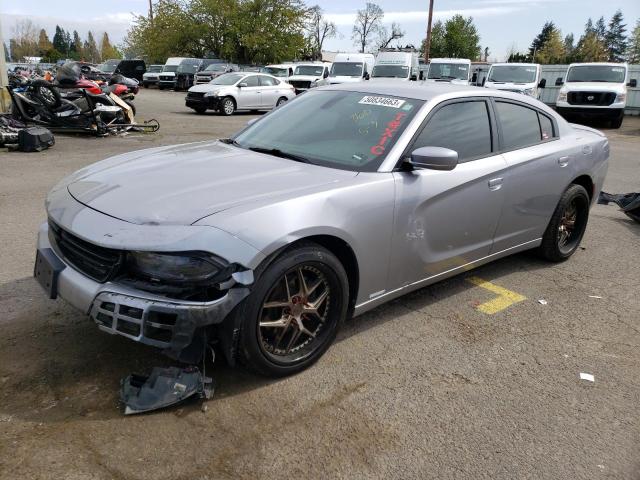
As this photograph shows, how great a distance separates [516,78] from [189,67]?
2136cm

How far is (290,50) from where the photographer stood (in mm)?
43625

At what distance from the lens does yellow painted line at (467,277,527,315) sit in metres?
4.07

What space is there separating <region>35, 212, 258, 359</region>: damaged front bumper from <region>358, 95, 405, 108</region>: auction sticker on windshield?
1747mm

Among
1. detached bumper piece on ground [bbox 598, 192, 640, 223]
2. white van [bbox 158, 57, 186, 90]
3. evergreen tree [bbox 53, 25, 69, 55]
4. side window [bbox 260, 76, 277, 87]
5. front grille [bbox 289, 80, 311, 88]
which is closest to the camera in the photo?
detached bumper piece on ground [bbox 598, 192, 640, 223]

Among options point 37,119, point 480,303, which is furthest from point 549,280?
point 37,119

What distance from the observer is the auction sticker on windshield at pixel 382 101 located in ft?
12.3

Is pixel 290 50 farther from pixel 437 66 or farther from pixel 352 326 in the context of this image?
pixel 352 326

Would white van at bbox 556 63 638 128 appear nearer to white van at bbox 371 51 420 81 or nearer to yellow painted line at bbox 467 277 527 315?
white van at bbox 371 51 420 81

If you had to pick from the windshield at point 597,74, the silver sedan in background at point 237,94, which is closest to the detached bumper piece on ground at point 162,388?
the silver sedan in background at point 237,94

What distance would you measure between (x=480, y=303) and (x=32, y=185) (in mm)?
6331

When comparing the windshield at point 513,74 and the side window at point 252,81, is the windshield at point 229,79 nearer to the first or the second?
the side window at point 252,81

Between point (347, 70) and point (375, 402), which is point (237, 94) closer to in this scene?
point (347, 70)

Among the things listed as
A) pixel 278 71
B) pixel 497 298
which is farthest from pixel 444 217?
pixel 278 71

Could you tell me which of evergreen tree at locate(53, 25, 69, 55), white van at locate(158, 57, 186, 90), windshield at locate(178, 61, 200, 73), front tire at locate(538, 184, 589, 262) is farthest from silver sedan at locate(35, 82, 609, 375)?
evergreen tree at locate(53, 25, 69, 55)
